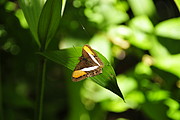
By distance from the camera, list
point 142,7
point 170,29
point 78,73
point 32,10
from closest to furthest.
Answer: point 78,73 → point 32,10 → point 170,29 → point 142,7

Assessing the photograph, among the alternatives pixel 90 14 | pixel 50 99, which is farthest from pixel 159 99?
pixel 50 99

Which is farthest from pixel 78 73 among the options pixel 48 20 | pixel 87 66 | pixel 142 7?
pixel 142 7

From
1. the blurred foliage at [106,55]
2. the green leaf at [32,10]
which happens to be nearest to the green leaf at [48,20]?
the green leaf at [32,10]

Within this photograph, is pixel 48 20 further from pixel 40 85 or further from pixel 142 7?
pixel 142 7

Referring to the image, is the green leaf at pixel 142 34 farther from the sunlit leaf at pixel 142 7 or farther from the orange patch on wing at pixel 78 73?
the orange patch on wing at pixel 78 73

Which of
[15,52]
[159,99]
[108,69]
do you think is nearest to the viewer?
[108,69]

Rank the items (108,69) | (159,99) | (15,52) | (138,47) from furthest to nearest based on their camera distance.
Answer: (15,52), (138,47), (159,99), (108,69)

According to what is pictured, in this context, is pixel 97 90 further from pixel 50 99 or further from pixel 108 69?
pixel 108 69
